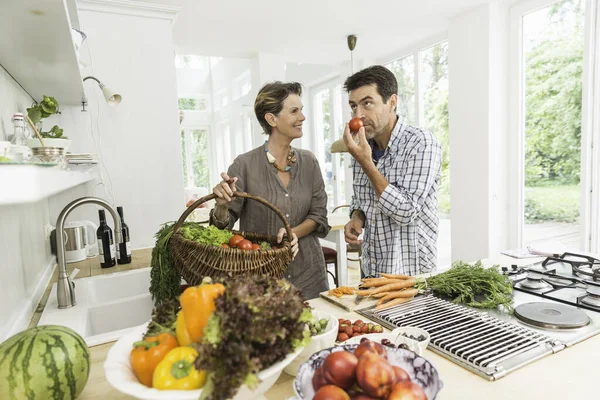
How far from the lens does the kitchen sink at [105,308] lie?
1.34m

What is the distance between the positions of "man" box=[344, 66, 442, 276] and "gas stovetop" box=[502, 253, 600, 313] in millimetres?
376

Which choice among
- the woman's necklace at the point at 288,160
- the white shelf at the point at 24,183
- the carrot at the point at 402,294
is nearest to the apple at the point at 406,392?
the white shelf at the point at 24,183

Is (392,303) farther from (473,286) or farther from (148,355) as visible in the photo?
(148,355)

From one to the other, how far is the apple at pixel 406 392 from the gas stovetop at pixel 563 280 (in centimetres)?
91

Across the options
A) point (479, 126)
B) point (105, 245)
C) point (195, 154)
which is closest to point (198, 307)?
point (105, 245)

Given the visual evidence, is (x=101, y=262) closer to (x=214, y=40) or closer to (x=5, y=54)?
(x=5, y=54)

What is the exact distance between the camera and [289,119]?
1.84 metres

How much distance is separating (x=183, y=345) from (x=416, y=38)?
184 inches

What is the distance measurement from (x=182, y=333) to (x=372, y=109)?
4.48 ft

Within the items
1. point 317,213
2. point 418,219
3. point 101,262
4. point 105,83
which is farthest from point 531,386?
point 105,83

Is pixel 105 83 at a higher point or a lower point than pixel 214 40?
lower

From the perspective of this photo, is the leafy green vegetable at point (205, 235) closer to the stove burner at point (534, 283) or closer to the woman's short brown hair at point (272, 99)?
the woman's short brown hair at point (272, 99)

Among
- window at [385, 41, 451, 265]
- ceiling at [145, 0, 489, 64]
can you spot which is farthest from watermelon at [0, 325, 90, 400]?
window at [385, 41, 451, 265]

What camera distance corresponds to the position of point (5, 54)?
4.04 ft
